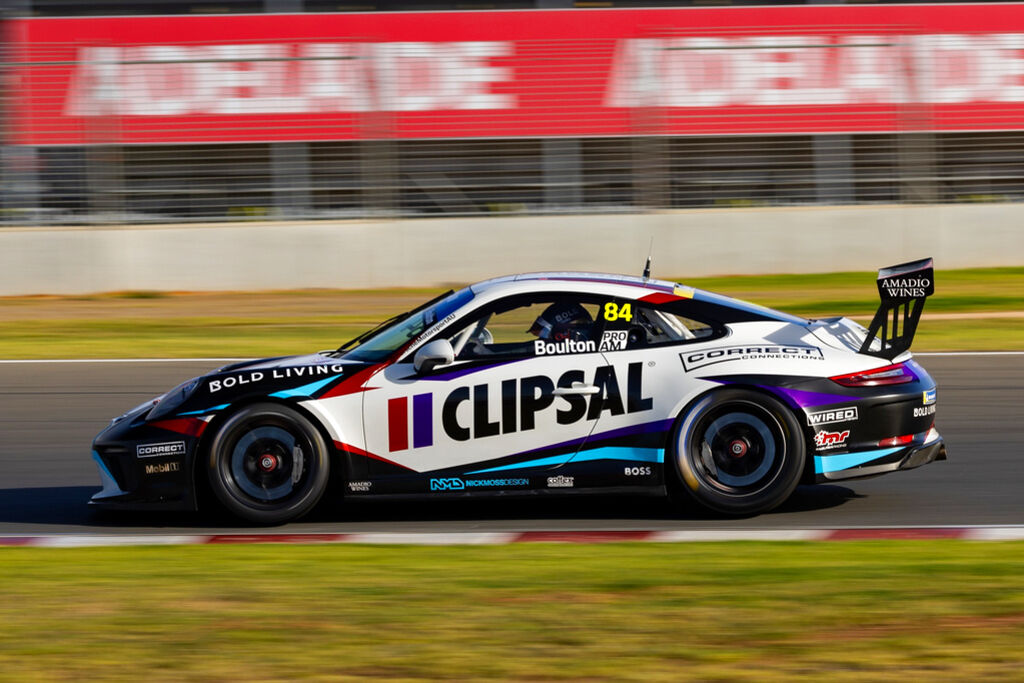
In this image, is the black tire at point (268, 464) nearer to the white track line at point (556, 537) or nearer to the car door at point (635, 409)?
the white track line at point (556, 537)

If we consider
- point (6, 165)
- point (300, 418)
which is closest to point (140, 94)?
point (6, 165)

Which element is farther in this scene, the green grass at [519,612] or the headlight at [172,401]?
the headlight at [172,401]

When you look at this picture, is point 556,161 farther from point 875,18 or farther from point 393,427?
point 393,427

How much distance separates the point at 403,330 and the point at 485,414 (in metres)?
0.69

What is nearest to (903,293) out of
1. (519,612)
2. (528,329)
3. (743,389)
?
(743,389)

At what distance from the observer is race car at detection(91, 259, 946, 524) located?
21.7ft

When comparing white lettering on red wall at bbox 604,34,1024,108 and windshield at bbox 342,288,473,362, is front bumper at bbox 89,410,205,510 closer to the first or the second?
windshield at bbox 342,288,473,362

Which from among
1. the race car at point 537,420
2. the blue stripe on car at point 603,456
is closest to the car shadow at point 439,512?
the race car at point 537,420

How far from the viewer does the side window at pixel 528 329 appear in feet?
22.0

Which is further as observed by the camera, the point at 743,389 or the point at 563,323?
the point at 563,323

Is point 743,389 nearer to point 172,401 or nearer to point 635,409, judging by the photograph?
point 635,409

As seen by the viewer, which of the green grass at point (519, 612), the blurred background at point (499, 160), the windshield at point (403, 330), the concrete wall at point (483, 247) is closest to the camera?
the green grass at point (519, 612)

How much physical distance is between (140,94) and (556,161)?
5.96 m

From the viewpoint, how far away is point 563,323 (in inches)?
266
